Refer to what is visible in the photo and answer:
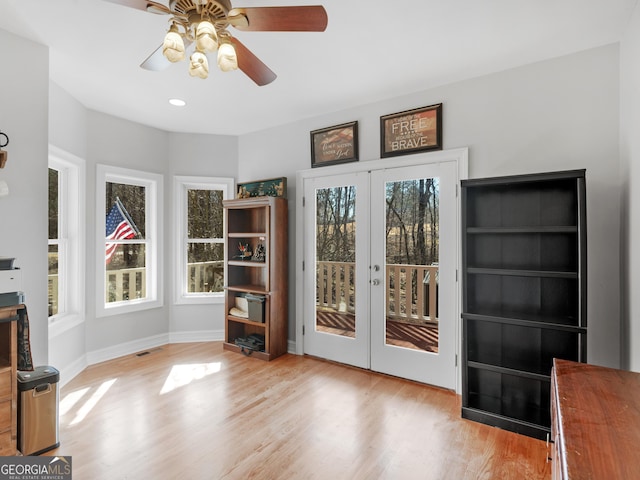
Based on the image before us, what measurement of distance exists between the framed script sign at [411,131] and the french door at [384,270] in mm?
189

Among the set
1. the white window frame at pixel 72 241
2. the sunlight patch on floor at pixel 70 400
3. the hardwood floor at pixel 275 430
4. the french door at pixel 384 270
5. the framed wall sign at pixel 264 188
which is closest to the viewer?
the hardwood floor at pixel 275 430

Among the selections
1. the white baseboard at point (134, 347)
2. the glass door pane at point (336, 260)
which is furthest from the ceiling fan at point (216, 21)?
the white baseboard at point (134, 347)

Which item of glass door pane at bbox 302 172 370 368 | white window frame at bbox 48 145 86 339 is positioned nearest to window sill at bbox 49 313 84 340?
white window frame at bbox 48 145 86 339

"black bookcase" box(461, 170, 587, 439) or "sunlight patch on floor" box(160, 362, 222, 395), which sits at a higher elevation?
"black bookcase" box(461, 170, 587, 439)

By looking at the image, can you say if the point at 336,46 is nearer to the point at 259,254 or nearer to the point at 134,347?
the point at 259,254

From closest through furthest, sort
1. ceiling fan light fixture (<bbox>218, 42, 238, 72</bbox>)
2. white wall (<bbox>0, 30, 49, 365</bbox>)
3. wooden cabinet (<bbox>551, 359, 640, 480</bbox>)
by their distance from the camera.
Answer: wooden cabinet (<bbox>551, 359, 640, 480</bbox>), ceiling fan light fixture (<bbox>218, 42, 238, 72</bbox>), white wall (<bbox>0, 30, 49, 365</bbox>)

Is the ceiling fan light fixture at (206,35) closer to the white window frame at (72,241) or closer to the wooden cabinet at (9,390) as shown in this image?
the wooden cabinet at (9,390)

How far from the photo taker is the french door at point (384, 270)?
3.03 metres

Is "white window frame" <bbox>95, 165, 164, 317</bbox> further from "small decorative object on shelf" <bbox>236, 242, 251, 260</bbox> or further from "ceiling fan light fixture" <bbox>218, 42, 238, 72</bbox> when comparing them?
"ceiling fan light fixture" <bbox>218, 42, 238, 72</bbox>

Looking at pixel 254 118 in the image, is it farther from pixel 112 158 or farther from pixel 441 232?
pixel 441 232

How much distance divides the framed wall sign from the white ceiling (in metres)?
0.89

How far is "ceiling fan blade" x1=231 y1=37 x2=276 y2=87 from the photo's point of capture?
1.83m

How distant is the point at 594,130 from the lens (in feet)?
7.98

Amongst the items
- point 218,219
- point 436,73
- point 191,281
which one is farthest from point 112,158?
point 436,73
